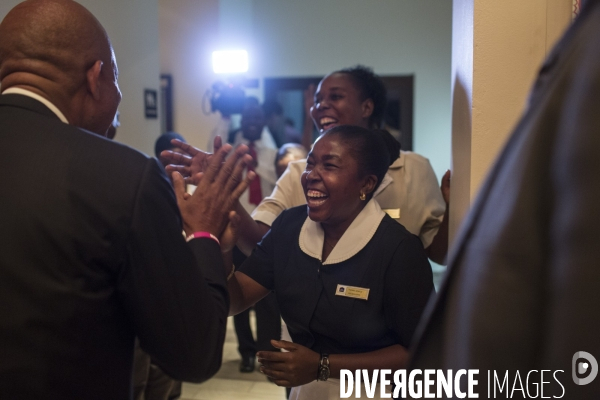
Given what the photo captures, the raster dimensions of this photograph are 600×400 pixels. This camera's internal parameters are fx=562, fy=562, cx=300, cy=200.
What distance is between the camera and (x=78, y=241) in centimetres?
90

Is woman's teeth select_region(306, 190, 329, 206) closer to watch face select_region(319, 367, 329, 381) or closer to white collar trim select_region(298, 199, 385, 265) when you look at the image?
white collar trim select_region(298, 199, 385, 265)

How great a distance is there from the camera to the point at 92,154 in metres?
0.93

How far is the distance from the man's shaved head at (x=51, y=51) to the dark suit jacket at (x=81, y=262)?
46mm

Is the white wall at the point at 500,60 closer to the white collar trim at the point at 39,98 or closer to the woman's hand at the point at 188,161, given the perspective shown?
the woman's hand at the point at 188,161

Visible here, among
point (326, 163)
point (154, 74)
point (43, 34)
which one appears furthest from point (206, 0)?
point (43, 34)

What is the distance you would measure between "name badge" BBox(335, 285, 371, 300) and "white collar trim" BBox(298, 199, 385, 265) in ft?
0.25

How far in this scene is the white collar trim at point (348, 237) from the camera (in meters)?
1.47

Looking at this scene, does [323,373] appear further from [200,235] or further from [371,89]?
[371,89]

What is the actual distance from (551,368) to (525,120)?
22 centimetres

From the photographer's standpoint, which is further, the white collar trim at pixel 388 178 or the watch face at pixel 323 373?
the white collar trim at pixel 388 178

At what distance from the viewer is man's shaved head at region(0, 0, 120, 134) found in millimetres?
974

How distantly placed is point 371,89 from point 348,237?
2.61 feet

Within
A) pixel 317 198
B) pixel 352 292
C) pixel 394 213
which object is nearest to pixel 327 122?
pixel 394 213

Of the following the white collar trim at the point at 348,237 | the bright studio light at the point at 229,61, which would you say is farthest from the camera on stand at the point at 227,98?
the white collar trim at the point at 348,237
